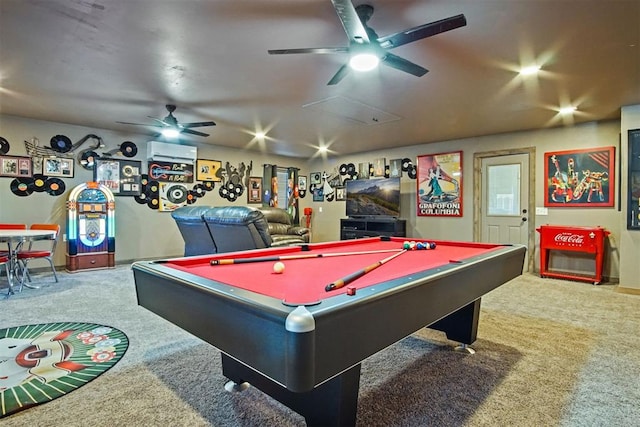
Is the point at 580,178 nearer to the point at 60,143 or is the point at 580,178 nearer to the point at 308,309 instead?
the point at 308,309

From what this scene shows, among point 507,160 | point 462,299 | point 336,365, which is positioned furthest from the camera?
point 507,160

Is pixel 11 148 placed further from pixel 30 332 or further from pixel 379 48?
pixel 379 48

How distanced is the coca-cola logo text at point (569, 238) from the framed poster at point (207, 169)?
634 centimetres

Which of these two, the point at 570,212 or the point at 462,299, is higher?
the point at 570,212

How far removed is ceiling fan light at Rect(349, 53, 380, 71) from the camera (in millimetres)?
2436

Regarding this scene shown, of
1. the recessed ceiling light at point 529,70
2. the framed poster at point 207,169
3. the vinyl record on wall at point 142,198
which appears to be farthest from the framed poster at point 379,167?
the vinyl record on wall at point 142,198

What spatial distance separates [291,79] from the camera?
3.57m

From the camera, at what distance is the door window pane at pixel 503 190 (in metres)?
5.83

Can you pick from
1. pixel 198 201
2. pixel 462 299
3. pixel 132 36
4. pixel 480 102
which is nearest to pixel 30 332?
pixel 132 36

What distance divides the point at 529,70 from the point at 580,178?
288cm

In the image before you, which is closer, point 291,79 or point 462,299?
point 462,299

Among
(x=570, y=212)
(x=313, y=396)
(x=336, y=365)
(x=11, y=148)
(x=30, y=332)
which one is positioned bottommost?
(x=30, y=332)

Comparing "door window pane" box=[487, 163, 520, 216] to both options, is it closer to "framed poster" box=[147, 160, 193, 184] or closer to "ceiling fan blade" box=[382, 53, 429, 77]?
"ceiling fan blade" box=[382, 53, 429, 77]

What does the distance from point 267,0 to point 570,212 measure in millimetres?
5434
